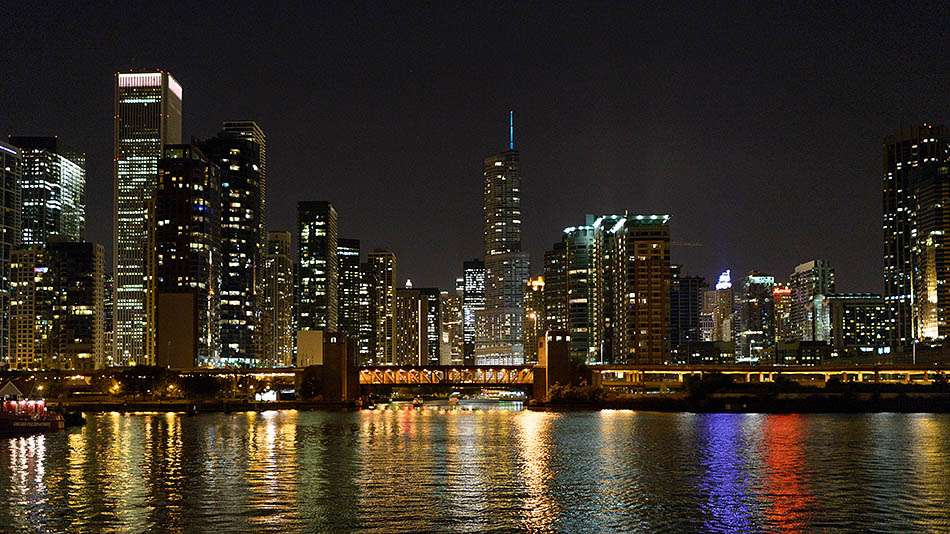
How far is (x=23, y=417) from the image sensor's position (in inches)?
5320

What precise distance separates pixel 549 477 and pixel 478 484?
683cm

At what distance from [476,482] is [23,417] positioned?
8034 cm

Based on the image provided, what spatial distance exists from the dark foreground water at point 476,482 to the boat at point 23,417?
7864mm

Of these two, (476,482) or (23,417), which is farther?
(23,417)

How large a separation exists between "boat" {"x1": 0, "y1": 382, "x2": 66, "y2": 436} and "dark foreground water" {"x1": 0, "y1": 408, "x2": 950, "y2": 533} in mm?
7864

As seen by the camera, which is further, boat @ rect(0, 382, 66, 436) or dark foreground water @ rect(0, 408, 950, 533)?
boat @ rect(0, 382, 66, 436)

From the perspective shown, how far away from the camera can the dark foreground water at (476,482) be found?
5800cm

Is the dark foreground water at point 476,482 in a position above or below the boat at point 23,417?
below

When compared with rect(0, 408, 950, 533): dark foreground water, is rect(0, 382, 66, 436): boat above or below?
above

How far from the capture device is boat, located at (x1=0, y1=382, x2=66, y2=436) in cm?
13238

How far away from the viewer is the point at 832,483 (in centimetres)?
7500

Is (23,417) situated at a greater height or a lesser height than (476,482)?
greater

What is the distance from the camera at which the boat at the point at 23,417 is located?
132375 millimetres

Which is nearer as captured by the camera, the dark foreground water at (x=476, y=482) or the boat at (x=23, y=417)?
the dark foreground water at (x=476, y=482)
